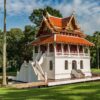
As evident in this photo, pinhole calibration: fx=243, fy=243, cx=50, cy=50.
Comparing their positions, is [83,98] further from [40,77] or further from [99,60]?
[99,60]

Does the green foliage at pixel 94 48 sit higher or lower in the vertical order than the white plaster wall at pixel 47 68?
higher

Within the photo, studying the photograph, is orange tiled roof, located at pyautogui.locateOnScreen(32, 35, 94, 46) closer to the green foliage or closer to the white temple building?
the white temple building

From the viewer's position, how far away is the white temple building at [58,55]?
3800cm

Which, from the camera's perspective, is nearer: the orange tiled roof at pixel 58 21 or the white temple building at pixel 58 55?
the white temple building at pixel 58 55

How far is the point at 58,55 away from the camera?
3878 cm

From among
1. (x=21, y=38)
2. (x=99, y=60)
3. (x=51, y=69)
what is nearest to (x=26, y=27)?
(x=21, y=38)

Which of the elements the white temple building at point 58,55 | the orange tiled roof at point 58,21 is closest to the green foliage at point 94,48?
the white temple building at point 58,55

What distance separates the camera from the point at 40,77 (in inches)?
1427

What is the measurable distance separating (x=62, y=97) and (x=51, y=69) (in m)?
24.4

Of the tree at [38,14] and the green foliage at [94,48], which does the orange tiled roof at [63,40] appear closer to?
the tree at [38,14]

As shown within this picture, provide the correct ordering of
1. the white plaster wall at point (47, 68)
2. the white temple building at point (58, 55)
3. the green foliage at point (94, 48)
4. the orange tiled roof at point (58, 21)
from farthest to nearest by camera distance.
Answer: the green foliage at point (94, 48) < the orange tiled roof at point (58, 21) < the white plaster wall at point (47, 68) < the white temple building at point (58, 55)

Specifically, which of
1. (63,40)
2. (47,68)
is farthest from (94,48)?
(47,68)

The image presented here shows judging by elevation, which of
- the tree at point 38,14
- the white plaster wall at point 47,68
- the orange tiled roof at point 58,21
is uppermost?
the tree at point 38,14

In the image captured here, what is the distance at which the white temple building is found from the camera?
125ft
